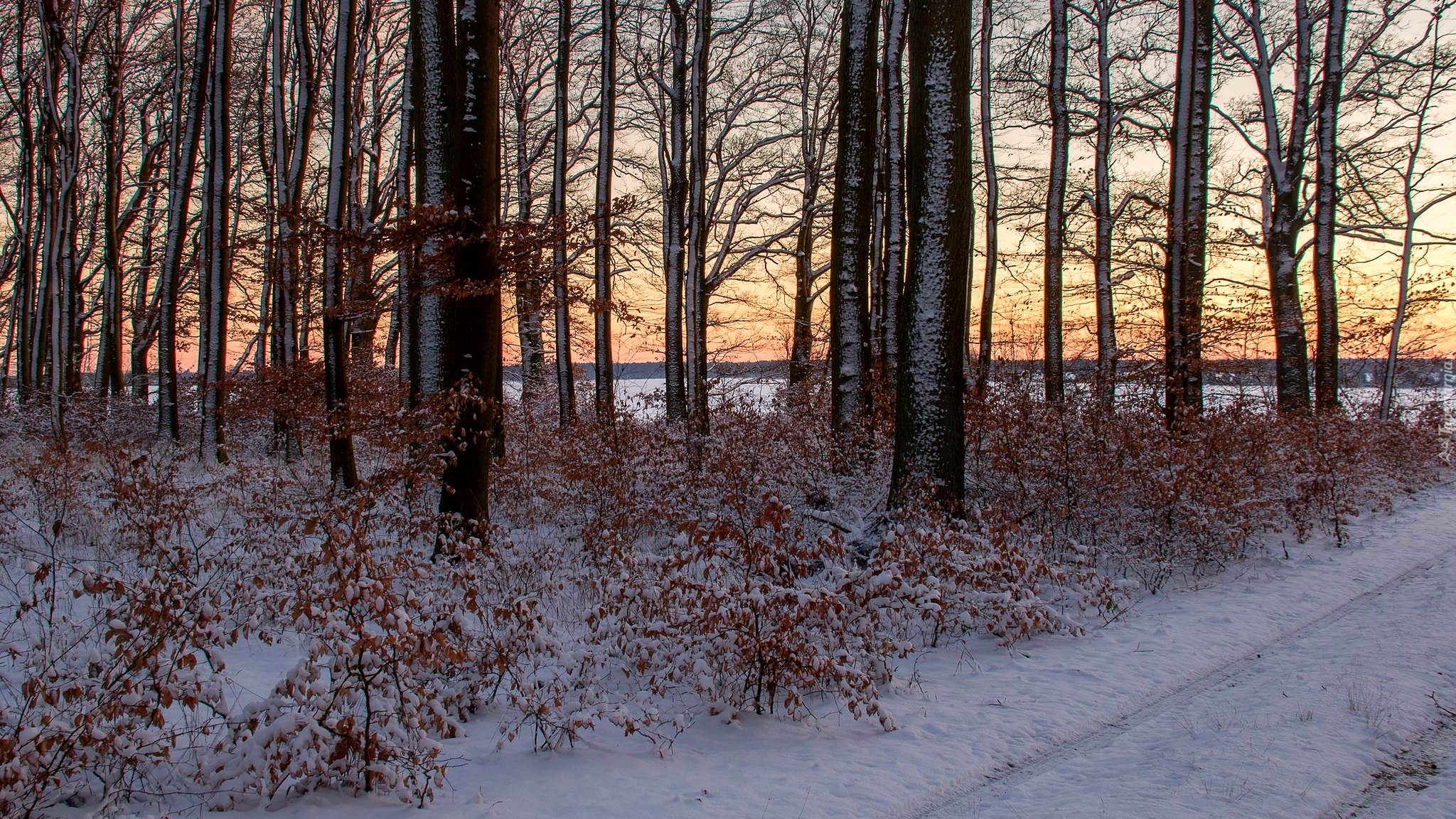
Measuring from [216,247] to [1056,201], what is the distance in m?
15.9

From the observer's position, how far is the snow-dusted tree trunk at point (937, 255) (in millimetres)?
7355

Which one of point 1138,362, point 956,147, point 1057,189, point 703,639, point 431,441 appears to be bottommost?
point 703,639

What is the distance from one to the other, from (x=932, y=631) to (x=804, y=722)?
1.99 meters

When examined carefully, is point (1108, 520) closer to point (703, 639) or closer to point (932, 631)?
point (932, 631)

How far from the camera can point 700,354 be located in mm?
15555

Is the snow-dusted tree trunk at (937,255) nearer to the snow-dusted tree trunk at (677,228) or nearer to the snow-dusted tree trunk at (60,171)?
the snow-dusted tree trunk at (677,228)

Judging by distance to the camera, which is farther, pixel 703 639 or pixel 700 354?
pixel 700 354

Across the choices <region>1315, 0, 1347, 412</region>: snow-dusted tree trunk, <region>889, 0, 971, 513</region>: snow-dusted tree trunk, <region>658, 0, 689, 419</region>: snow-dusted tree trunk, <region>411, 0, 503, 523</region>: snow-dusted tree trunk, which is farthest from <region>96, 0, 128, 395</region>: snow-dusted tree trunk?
<region>1315, 0, 1347, 412</region>: snow-dusted tree trunk

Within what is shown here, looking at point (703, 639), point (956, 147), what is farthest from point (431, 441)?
point (956, 147)

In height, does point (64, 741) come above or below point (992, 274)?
below

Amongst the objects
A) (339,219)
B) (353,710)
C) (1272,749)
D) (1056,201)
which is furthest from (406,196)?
(1272,749)

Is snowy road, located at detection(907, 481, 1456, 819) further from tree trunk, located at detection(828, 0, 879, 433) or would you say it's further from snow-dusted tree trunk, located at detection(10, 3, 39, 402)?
snow-dusted tree trunk, located at detection(10, 3, 39, 402)

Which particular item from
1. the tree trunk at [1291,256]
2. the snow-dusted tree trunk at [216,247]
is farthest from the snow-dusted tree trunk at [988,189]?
the snow-dusted tree trunk at [216,247]

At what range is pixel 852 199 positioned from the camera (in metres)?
10.6
